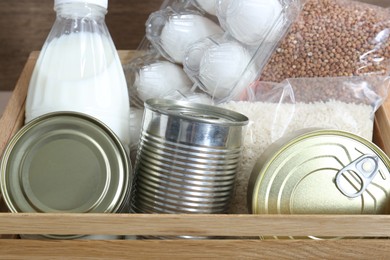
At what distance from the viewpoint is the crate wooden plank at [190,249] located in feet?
2.56

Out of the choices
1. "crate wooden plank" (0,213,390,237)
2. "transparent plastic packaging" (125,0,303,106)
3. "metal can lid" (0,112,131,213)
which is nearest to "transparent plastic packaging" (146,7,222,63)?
"transparent plastic packaging" (125,0,303,106)

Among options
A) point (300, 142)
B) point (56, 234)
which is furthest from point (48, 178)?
point (300, 142)

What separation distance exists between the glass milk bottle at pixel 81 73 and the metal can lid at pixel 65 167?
7cm

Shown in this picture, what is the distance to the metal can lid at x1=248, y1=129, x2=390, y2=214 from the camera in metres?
0.85

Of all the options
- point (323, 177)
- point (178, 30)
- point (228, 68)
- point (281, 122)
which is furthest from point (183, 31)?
point (323, 177)

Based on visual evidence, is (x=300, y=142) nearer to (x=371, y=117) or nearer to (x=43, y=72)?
(x=371, y=117)

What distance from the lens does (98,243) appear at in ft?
2.57

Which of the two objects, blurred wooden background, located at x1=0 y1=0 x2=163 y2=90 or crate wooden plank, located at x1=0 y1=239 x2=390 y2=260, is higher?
blurred wooden background, located at x1=0 y1=0 x2=163 y2=90

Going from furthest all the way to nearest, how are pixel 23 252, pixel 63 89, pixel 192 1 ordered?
pixel 192 1, pixel 63 89, pixel 23 252

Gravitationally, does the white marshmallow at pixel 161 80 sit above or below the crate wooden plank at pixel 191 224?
above

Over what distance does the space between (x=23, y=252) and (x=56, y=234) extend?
0.15 feet

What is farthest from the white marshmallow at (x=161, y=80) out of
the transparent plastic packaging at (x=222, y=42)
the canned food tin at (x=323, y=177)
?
the canned food tin at (x=323, y=177)

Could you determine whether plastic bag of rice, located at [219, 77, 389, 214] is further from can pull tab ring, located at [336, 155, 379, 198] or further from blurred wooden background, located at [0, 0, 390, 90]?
blurred wooden background, located at [0, 0, 390, 90]

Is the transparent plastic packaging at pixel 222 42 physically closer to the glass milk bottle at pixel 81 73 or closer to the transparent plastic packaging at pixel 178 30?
the transparent plastic packaging at pixel 178 30
